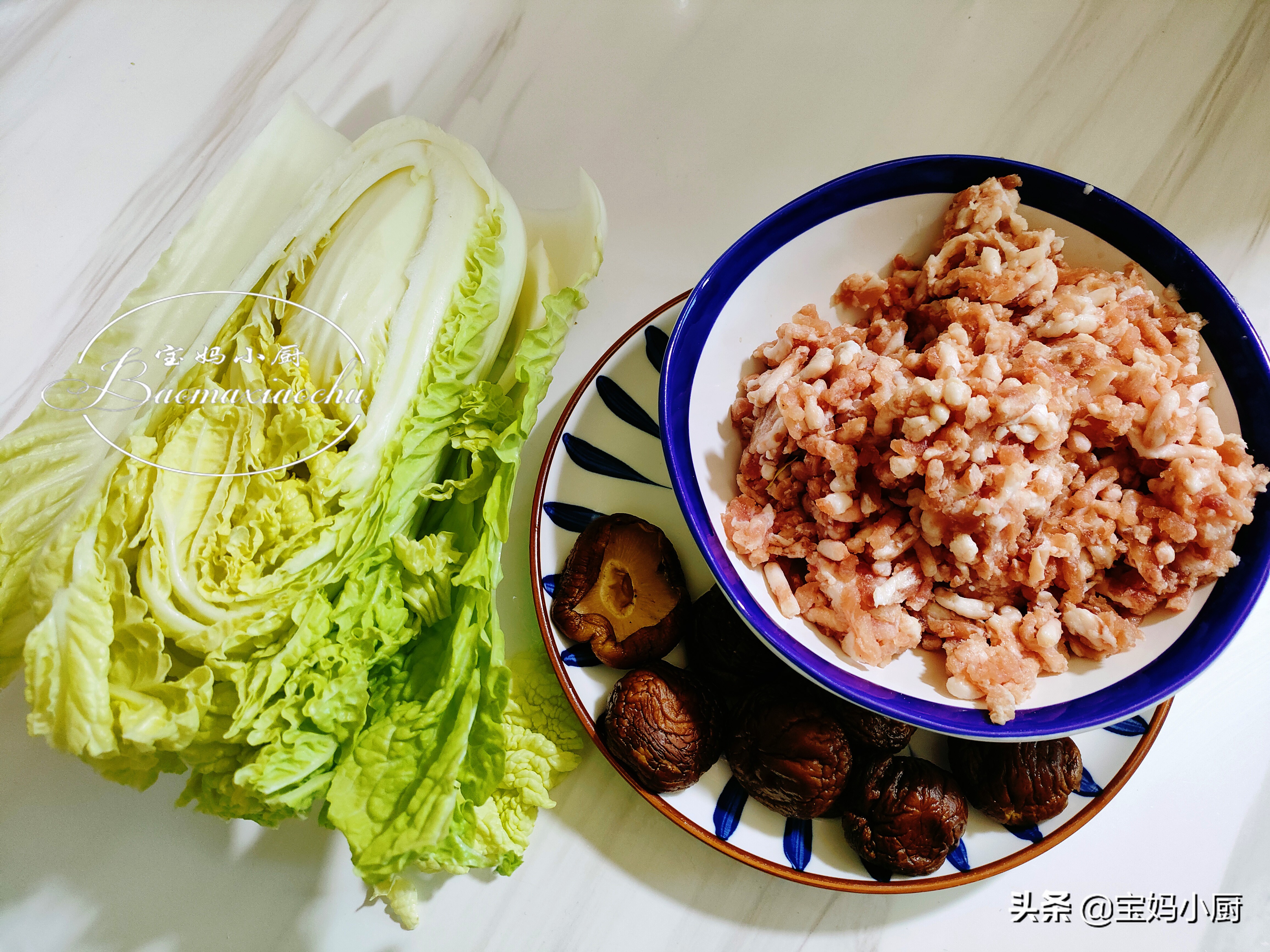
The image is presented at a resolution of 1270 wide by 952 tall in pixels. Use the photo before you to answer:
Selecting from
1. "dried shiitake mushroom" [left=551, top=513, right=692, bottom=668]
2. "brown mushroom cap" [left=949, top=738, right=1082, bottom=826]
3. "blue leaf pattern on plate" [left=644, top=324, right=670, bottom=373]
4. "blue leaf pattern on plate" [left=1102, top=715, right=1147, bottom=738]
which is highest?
"blue leaf pattern on plate" [left=644, top=324, right=670, bottom=373]

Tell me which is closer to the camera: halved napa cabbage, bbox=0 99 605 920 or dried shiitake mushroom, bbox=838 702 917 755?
halved napa cabbage, bbox=0 99 605 920

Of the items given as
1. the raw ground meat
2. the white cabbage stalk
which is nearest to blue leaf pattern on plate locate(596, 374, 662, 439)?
the raw ground meat

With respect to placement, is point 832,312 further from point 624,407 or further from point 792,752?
point 792,752

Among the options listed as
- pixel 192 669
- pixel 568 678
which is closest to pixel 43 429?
pixel 192 669

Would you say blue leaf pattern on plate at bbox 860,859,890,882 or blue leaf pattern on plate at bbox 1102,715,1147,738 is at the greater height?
blue leaf pattern on plate at bbox 1102,715,1147,738

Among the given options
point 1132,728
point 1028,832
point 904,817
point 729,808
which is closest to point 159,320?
point 729,808

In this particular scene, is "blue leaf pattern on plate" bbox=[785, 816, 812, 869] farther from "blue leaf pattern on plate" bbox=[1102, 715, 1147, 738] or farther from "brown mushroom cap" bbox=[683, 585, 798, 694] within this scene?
"blue leaf pattern on plate" bbox=[1102, 715, 1147, 738]

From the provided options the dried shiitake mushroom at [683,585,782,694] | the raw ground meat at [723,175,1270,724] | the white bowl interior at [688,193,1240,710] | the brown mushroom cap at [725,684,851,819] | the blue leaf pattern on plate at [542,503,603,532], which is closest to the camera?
the raw ground meat at [723,175,1270,724]
